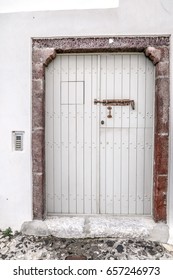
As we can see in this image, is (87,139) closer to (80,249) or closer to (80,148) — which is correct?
(80,148)

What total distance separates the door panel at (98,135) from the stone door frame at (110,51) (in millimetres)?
140

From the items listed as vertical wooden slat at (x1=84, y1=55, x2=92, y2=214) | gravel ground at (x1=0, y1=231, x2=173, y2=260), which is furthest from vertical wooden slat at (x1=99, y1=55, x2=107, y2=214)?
gravel ground at (x1=0, y1=231, x2=173, y2=260)

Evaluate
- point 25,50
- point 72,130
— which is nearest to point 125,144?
point 72,130

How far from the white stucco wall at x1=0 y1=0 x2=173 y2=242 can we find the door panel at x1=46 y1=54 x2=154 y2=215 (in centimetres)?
29

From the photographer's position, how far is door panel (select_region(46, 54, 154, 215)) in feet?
9.35

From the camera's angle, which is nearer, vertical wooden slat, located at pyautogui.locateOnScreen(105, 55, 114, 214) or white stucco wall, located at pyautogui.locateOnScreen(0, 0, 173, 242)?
white stucco wall, located at pyautogui.locateOnScreen(0, 0, 173, 242)

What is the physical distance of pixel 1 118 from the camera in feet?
9.06

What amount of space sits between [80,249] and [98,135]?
134cm

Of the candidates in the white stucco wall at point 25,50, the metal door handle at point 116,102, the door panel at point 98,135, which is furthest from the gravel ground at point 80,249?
the metal door handle at point 116,102

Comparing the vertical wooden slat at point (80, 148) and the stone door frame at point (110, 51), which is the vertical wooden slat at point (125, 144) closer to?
the stone door frame at point (110, 51)

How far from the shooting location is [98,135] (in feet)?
9.52

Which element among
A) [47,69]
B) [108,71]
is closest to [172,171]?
[108,71]

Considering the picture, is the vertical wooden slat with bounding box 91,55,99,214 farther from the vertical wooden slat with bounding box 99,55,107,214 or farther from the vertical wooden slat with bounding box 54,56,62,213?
the vertical wooden slat with bounding box 54,56,62,213

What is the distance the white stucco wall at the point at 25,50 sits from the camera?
2.62m
